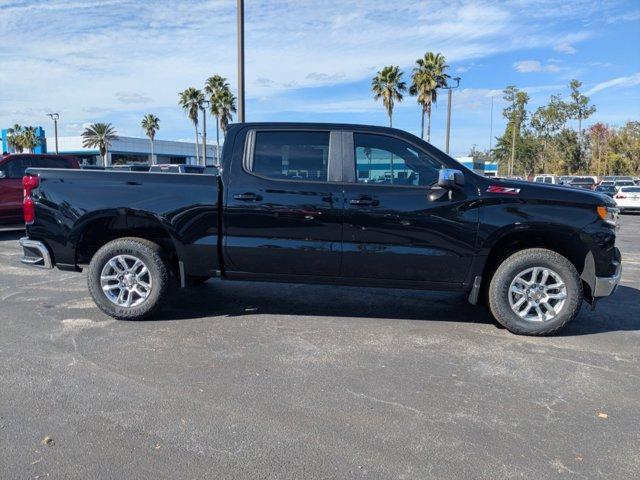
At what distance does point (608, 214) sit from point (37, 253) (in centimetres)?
583

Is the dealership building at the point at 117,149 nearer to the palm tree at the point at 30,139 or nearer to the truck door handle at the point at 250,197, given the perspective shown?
the palm tree at the point at 30,139

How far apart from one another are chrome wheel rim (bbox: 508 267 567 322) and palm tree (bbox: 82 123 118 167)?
7541 centimetres

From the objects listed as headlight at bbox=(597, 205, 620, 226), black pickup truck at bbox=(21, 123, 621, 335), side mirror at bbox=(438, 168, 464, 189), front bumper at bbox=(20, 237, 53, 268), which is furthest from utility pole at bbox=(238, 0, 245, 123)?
headlight at bbox=(597, 205, 620, 226)

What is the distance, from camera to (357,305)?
252 inches

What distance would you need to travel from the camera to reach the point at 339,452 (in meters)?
3.11

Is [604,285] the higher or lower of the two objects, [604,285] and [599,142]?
the lower

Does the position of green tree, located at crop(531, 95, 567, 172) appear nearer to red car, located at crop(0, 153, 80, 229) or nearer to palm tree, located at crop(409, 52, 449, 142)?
palm tree, located at crop(409, 52, 449, 142)

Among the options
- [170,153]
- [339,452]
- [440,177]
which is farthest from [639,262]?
[170,153]

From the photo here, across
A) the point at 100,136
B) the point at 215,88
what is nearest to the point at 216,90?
the point at 215,88

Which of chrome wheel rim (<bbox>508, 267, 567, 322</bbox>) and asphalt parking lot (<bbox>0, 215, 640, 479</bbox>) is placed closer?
asphalt parking lot (<bbox>0, 215, 640, 479</bbox>)

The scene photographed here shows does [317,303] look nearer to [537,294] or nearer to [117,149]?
[537,294]

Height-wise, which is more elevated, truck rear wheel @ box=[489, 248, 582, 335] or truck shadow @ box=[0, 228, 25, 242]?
truck rear wheel @ box=[489, 248, 582, 335]

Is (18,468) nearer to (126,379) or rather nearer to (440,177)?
(126,379)

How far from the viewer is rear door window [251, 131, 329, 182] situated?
5410 mm
